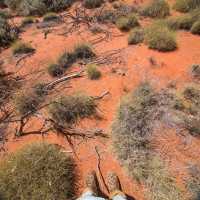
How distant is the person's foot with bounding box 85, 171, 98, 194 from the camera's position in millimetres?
5336

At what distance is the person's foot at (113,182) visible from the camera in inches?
210

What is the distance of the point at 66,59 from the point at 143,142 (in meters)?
3.48

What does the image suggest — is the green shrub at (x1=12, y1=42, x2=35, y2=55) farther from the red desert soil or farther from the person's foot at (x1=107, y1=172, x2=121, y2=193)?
the person's foot at (x1=107, y1=172, x2=121, y2=193)

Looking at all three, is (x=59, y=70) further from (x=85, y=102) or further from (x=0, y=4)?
(x=0, y=4)

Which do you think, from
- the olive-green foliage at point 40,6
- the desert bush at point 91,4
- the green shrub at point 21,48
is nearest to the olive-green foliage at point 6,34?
the green shrub at point 21,48

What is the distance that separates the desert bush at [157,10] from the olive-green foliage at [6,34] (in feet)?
13.7

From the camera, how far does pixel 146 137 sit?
6.02m

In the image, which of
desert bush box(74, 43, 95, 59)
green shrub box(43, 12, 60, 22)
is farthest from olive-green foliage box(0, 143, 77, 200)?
green shrub box(43, 12, 60, 22)

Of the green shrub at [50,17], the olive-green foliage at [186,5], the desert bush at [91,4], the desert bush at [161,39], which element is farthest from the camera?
the desert bush at [91,4]

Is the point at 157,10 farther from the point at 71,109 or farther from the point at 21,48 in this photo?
the point at 71,109

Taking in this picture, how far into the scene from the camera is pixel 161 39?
27.7ft

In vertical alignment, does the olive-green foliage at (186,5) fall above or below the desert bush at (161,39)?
above

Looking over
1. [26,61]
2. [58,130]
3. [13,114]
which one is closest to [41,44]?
[26,61]

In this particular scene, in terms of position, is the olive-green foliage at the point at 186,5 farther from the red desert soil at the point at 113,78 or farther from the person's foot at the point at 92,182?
the person's foot at the point at 92,182
